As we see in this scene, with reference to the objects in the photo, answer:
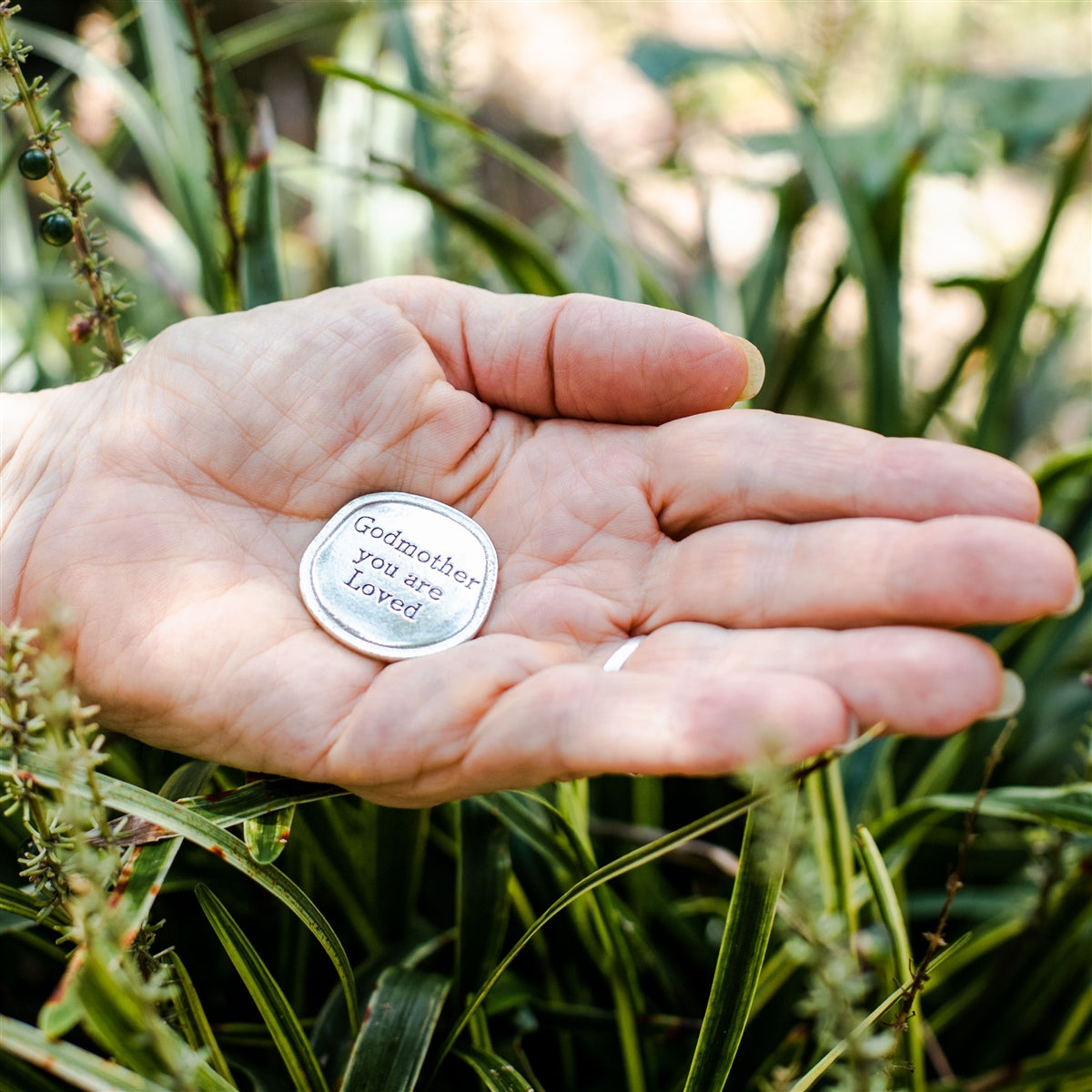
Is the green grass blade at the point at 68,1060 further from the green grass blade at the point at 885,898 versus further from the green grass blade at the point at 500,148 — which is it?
the green grass blade at the point at 500,148

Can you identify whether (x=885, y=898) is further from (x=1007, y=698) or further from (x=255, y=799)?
(x=255, y=799)

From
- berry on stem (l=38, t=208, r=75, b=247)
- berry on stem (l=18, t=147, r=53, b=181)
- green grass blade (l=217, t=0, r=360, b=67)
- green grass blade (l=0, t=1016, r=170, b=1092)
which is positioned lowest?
green grass blade (l=0, t=1016, r=170, b=1092)

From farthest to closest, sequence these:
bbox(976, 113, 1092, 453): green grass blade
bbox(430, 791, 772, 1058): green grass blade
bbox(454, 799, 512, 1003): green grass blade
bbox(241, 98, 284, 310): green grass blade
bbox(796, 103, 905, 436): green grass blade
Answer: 1. bbox(796, 103, 905, 436): green grass blade
2. bbox(976, 113, 1092, 453): green grass blade
3. bbox(241, 98, 284, 310): green grass blade
4. bbox(454, 799, 512, 1003): green grass blade
5. bbox(430, 791, 772, 1058): green grass blade

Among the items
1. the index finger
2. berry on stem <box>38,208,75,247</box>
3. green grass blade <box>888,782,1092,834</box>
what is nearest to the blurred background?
the index finger

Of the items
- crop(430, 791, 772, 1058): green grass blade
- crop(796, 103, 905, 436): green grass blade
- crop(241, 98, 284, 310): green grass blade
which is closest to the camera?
crop(430, 791, 772, 1058): green grass blade

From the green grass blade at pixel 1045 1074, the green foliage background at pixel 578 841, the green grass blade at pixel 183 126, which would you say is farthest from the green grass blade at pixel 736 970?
the green grass blade at pixel 183 126

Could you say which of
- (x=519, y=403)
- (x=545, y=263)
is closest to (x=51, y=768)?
(x=519, y=403)

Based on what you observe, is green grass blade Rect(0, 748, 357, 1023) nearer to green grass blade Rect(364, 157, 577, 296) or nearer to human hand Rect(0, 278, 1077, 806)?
human hand Rect(0, 278, 1077, 806)
